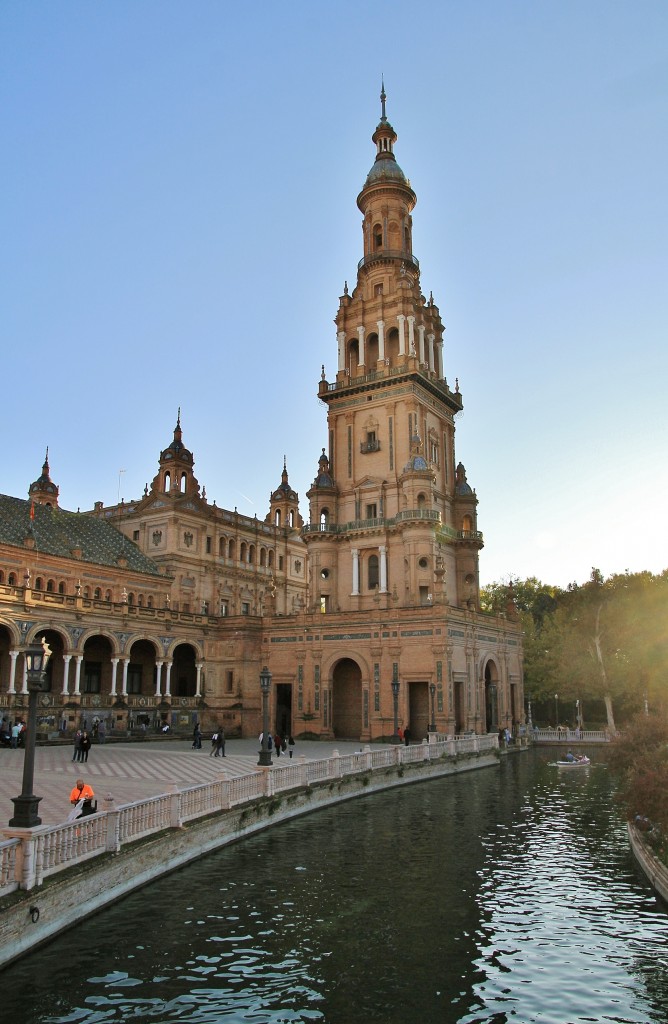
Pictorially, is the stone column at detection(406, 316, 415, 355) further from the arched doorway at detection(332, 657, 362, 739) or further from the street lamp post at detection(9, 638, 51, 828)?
the street lamp post at detection(9, 638, 51, 828)

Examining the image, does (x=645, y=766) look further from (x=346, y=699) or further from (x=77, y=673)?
(x=346, y=699)

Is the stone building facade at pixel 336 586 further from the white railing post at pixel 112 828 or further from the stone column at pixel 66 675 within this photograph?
the white railing post at pixel 112 828

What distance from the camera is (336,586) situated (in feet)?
179

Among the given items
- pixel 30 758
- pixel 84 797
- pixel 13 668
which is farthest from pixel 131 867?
pixel 13 668

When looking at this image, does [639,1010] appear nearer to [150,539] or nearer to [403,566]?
[403,566]

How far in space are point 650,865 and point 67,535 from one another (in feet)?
139

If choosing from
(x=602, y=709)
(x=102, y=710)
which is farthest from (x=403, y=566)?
(x=602, y=709)

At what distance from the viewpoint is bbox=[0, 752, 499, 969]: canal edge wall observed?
11.0 meters

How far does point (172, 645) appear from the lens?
4850cm

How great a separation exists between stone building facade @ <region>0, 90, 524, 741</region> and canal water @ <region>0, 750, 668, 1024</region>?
20.1m

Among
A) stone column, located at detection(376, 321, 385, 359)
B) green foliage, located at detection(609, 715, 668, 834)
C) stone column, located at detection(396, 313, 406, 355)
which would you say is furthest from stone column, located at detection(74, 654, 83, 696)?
stone column, located at detection(396, 313, 406, 355)

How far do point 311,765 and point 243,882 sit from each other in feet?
34.0

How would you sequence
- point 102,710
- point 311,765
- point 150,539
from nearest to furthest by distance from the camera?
point 311,765
point 102,710
point 150,539

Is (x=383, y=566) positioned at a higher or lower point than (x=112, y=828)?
higher
